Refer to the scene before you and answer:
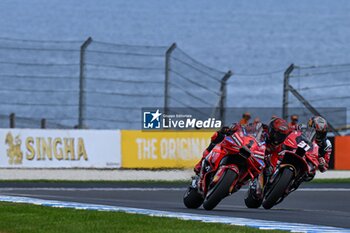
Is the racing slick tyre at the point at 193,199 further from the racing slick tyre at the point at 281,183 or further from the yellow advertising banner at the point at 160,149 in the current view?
the yellow advertising banner at the point at 160,149

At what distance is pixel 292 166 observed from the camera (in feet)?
53.9

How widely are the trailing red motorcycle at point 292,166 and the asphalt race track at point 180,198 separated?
25 centimetres

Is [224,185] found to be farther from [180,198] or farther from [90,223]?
[180,198]

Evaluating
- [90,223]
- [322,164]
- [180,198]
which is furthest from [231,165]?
[180,198]

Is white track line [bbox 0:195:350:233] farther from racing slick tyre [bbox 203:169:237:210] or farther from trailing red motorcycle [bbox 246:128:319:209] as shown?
trailing red motorcycle [bbox 246:128:319:209]

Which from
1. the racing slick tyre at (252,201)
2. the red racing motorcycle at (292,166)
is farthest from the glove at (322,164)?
the racing slick tyre at (252,201)

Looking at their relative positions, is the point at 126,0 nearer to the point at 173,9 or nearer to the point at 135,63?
the point at 173,9

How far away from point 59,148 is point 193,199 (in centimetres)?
1319

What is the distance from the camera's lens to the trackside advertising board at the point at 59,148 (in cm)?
2931

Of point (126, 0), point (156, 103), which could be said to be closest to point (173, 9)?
point (126, 0)

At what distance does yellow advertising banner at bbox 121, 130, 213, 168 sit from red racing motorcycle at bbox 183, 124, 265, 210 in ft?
45.6

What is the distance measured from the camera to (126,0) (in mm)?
142750

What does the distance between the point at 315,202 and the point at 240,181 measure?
4.41 metres

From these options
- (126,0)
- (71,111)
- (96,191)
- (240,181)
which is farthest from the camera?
(126,0)
